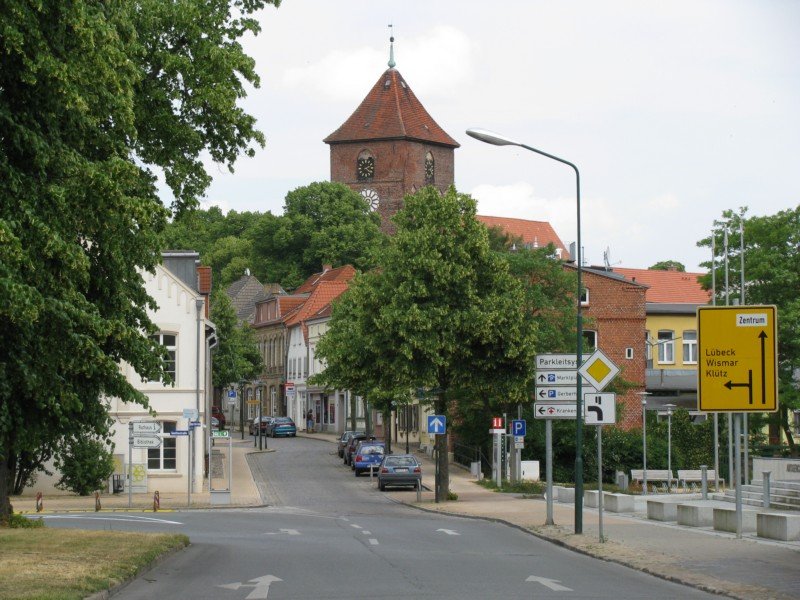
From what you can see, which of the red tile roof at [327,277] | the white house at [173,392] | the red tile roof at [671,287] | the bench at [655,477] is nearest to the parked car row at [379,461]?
the white house at [173,392]

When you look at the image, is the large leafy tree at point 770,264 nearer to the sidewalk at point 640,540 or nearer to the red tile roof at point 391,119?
the sidewalk at point 640,540

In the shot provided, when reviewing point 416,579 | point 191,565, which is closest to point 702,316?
point 416,579

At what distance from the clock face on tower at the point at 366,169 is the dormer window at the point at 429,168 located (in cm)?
552

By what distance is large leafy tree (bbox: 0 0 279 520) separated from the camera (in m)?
15.6

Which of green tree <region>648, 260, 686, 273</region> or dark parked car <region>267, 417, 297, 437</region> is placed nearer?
dark parked car <region>267, 417, 297, 437</region>

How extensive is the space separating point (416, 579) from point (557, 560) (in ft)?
13.9

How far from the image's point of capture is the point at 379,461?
57.4 m

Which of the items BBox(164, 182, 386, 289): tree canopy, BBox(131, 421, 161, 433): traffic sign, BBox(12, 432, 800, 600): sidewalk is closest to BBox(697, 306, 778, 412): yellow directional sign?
BBox(12, 432, 800, 600): sidewalk

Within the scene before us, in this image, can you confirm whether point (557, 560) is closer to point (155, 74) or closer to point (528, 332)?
point (155, 74)

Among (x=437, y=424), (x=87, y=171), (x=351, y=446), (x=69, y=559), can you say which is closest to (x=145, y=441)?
(x=437, y=424)

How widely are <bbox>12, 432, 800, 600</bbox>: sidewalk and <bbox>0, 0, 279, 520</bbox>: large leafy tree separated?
26.0 feet

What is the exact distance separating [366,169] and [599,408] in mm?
108748

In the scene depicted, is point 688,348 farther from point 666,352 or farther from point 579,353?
point 579,353

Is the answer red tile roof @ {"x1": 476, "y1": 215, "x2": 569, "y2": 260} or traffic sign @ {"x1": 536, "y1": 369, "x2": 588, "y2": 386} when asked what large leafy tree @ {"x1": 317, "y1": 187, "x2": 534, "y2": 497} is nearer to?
traffic sign @ {"x1": 536, "y1": 369, "x2": 588, "y2": 386}
